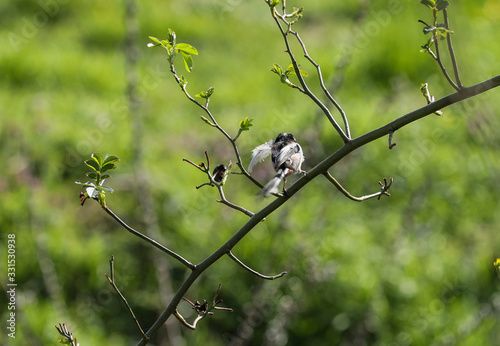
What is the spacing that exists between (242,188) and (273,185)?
3260 millimetres

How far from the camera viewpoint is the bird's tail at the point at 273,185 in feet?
3.91

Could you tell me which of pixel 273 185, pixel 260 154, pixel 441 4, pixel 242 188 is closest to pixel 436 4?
pixel 441 4

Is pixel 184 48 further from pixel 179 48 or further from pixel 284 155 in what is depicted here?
pixel 284 155

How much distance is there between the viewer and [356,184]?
15.2ft

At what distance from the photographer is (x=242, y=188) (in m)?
4.57

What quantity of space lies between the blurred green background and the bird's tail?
0.48 meters

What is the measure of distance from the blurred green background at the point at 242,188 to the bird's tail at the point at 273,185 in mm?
483

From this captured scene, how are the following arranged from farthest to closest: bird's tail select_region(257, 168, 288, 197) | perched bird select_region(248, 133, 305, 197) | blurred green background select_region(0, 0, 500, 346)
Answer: blurred green background select_region(0, 0, 500, 346) < perched bird select_region(248, 133, 305, 197) < bird's tail select_region(257, 168, 288, 197)

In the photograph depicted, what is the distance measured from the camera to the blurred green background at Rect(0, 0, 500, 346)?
134 inches

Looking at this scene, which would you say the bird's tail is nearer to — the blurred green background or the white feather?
the white feather

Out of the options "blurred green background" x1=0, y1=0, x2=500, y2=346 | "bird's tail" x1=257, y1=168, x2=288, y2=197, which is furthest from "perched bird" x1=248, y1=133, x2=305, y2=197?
"blurred green background" x1=0, y1=0, x2=500, y2=346

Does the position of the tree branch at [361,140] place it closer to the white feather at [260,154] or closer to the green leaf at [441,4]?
the green leaf at [441,4]

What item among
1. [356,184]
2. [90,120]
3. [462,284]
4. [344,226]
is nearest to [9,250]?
[90,120]

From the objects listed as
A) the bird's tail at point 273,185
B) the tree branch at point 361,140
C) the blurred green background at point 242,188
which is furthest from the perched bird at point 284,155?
the blurred green background at point 242,188
